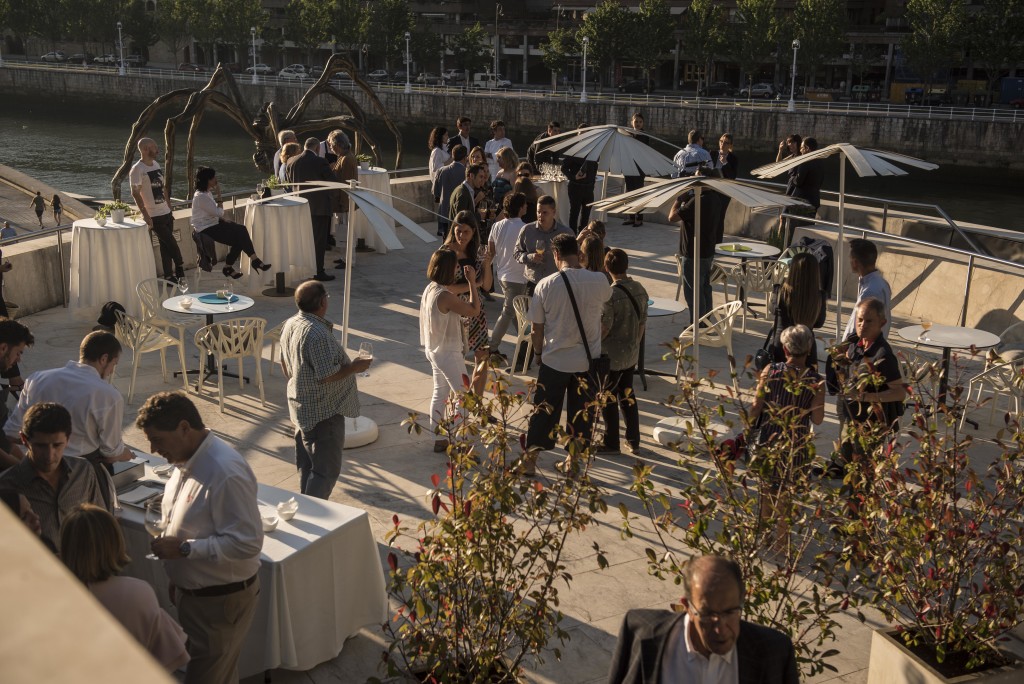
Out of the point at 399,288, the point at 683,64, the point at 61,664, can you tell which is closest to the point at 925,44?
the point at 683,64

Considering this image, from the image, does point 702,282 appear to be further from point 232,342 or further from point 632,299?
point 232,342

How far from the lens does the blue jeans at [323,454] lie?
231 inches

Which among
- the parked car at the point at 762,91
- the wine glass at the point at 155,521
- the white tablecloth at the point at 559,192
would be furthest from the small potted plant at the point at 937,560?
the parked car at the point at 762,91

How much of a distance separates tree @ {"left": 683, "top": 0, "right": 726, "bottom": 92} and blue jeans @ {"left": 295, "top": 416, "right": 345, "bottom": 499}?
5402cm

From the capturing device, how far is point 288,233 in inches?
486

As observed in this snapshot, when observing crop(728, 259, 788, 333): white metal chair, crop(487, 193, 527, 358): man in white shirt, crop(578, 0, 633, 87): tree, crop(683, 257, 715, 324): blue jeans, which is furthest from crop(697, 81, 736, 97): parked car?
crop(487, 193, 527, 358): man in white shirt

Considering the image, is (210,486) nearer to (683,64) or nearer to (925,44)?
(925,44)

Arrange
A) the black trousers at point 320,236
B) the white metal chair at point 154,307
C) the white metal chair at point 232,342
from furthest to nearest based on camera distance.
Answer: the black trousers at point 320,236
the white metal chair at point 154,307
the white metal chair at point 232,342

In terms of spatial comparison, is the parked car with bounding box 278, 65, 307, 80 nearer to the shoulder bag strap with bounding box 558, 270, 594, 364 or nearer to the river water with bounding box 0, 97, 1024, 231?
the river water with bounding box 0, 97, 1024, 231

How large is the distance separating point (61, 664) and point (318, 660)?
14.4 ft

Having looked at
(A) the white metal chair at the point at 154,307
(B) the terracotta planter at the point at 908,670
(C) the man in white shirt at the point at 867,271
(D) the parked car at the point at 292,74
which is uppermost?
(D) the parked car at the point at 292,74

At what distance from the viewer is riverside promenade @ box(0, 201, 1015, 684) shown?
5.41 m

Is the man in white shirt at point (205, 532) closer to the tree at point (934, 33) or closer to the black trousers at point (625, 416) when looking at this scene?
the black trousers at point (625, 416)

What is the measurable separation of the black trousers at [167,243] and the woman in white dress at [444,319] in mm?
5343
